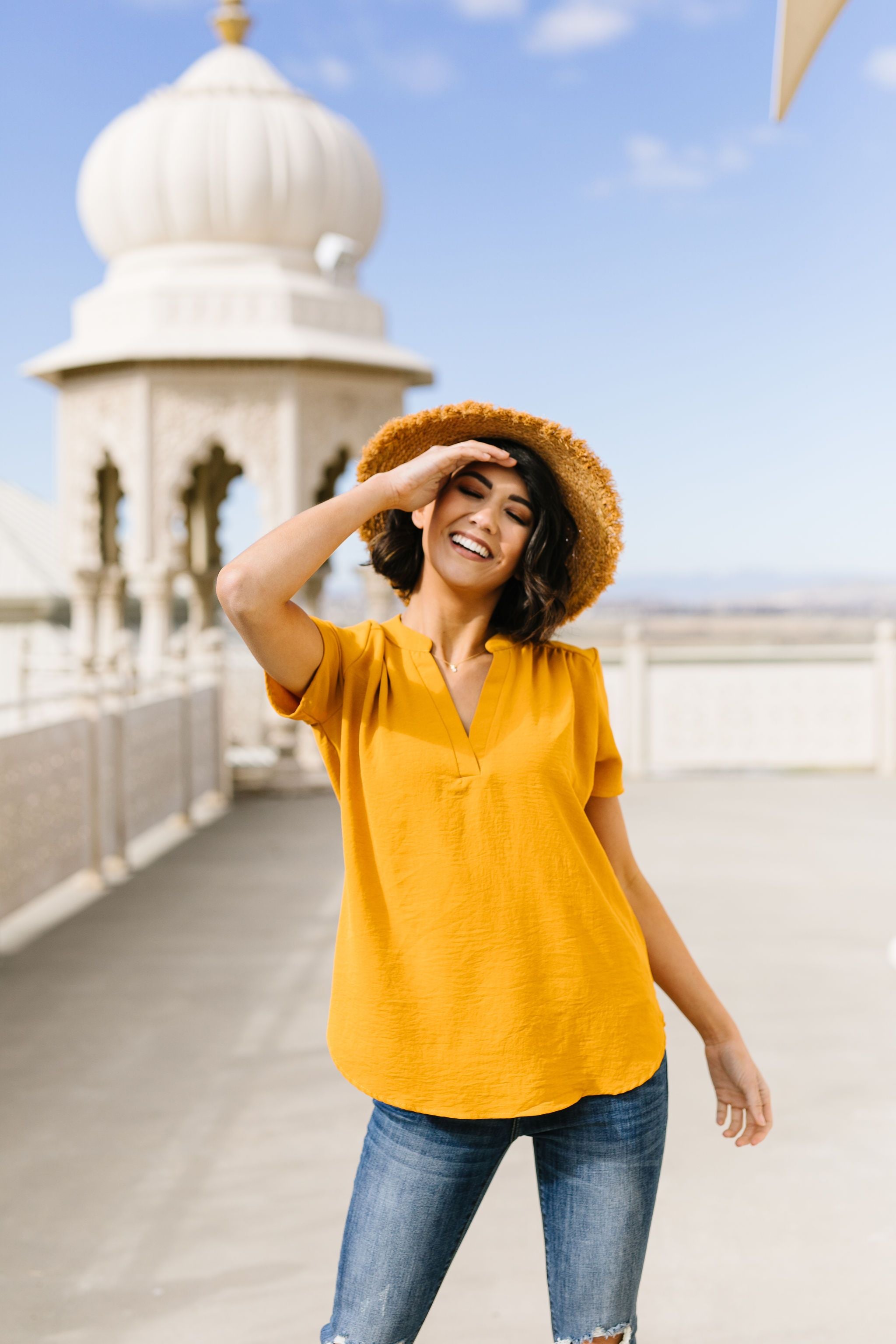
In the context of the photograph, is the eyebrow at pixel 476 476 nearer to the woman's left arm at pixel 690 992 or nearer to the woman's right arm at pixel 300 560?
the woman's right arm at pixel 300 560

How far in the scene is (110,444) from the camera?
9969 millimetres

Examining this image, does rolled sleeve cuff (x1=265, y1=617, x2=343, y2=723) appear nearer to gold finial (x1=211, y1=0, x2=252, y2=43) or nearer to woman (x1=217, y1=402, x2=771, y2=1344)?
woman (x1=217, y1=402, x2=771, y2=1344)

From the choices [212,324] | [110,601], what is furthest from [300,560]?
[110,601]

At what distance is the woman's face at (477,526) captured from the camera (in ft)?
5.12

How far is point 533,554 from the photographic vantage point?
1633 millimetres

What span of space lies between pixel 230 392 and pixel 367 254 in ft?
6.52

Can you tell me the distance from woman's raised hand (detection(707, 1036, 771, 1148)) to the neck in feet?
2.12

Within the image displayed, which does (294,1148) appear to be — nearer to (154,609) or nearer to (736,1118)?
(736,1118)

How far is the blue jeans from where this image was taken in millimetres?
1431

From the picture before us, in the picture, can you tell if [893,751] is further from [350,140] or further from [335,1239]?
[335,1239]

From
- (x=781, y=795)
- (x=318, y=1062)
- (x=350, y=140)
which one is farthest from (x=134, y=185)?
(x=318, y=1062)

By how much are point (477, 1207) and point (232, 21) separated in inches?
439

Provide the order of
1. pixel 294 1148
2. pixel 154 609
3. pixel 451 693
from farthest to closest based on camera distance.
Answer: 1. pixel 154 609
2. pixel 294 1148
3. pixel 451 693

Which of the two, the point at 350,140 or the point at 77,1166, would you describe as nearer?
the point at 77,1166
